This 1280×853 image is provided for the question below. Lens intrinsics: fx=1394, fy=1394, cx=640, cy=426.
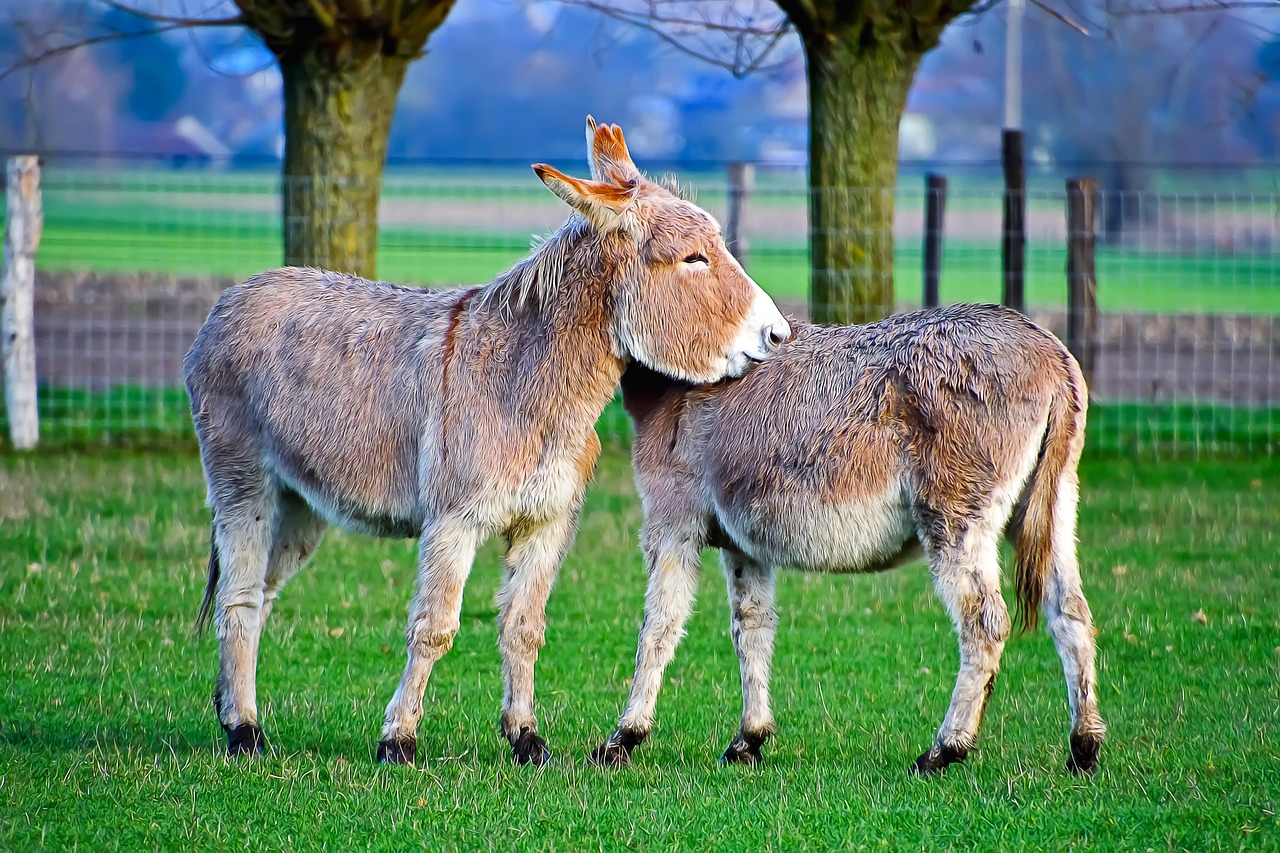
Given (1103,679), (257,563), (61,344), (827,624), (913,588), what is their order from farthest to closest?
(61,344), (913,588), (827,624), (1103,679), (257,563)

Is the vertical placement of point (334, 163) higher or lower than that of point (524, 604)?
higher

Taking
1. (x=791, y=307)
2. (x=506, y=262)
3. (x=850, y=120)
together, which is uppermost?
(x=850, y=120)

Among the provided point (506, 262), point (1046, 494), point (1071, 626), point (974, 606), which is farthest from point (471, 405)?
point (506, 262)

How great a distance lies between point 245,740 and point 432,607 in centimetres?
104

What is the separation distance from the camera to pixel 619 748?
5516 millimetres

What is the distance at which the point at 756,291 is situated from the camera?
560 cm

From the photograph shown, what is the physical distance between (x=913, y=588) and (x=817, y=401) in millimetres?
3907

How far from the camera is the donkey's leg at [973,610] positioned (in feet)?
16.6

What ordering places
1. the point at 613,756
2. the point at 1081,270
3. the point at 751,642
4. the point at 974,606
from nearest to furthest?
the point at 974,606, the point at 613,756, the point at 751,642, the point at 1081,270

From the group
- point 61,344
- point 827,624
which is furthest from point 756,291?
point 61,344

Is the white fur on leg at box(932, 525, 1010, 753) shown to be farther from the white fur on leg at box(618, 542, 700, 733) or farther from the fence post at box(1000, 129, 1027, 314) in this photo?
the fence post at box(1000, 129, 1027, 314)

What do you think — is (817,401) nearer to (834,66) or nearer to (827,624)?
(827,624)

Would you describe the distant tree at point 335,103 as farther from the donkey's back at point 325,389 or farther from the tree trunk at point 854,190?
the donkey's back at point 325,389

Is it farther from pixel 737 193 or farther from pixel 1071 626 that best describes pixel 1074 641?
pixel 737 193
